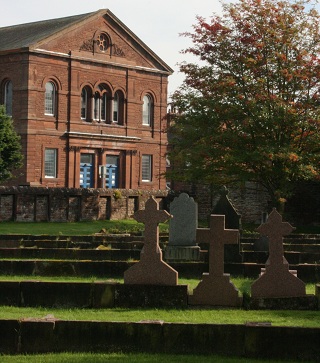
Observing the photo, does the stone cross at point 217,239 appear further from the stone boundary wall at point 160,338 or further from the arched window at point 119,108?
the arched window at point 119,108

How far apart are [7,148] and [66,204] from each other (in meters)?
6.79

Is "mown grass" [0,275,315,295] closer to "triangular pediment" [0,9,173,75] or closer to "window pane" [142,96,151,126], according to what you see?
"triangular pediment" [0,9,173,75]

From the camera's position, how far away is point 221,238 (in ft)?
59.9

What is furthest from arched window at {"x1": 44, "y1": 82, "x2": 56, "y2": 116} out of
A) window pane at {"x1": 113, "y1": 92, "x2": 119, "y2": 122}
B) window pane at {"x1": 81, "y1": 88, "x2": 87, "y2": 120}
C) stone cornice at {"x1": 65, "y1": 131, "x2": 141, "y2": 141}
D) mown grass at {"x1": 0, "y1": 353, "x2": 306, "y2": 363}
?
mown grass at {"x1": 0, "y1": 353, "x2": 306, "y2": 363}

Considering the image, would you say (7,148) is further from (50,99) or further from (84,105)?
(84,105)

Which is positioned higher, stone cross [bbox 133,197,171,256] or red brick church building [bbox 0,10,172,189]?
red brick church building [bbox 0,10,172,189]

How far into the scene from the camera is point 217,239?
59.9 feet

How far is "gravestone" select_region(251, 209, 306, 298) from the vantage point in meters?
17.7

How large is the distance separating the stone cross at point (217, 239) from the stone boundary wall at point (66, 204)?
3118 centimetres

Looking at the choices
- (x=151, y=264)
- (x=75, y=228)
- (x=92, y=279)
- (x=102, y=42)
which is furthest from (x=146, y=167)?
(x=151, y=264)

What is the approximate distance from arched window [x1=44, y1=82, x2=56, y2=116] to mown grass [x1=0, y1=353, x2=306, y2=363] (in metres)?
52.5

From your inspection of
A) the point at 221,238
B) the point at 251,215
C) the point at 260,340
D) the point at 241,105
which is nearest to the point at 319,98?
the point at 241,105

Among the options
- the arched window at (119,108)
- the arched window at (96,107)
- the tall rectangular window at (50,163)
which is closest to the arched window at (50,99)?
the tall rectangular window at (50,163)

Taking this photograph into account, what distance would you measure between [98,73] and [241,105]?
26.9 m
